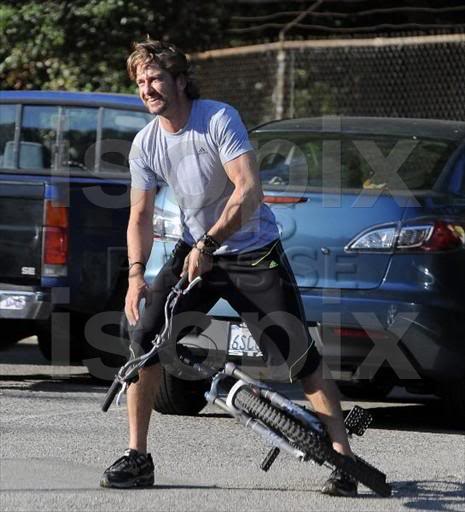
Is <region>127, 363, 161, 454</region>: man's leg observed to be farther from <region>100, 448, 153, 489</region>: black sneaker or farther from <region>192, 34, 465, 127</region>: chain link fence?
<region>192, 34, 465, 127</region>: chain link fence

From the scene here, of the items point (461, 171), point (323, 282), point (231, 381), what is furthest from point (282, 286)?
point (461, 171)

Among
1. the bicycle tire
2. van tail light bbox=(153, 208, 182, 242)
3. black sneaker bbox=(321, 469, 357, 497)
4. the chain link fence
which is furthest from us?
the chain link fence

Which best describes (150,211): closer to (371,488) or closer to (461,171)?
(371,488)

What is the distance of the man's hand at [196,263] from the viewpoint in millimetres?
5637

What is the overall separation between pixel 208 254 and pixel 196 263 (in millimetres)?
67

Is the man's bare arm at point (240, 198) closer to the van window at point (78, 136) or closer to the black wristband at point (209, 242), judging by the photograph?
the black wristband at point (209, 242)

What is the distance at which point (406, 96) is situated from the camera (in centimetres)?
1385

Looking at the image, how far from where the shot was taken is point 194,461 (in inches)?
255

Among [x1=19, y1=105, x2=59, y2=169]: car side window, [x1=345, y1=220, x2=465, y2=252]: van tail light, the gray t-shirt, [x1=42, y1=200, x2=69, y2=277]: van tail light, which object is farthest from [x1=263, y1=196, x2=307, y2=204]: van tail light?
[x1=19, y1=105, x2=59, y2=169]: car side window

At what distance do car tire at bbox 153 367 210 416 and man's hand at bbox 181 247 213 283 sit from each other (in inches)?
77.6

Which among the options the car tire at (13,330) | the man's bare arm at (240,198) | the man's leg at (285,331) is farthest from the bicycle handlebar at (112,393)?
the car tire at (13,330)

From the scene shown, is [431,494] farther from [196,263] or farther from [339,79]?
[339,79]

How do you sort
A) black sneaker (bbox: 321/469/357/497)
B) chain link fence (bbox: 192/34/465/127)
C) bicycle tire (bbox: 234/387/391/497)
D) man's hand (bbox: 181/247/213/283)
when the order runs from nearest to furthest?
bicycle tire (bbox: 234/387/391/497), man's hand (bbox: 181/247/213/283), black sneaker (bbox: 321/469/357/497), chain link fence (bbox: 192/34/465/127)

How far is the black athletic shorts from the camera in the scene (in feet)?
19.0
